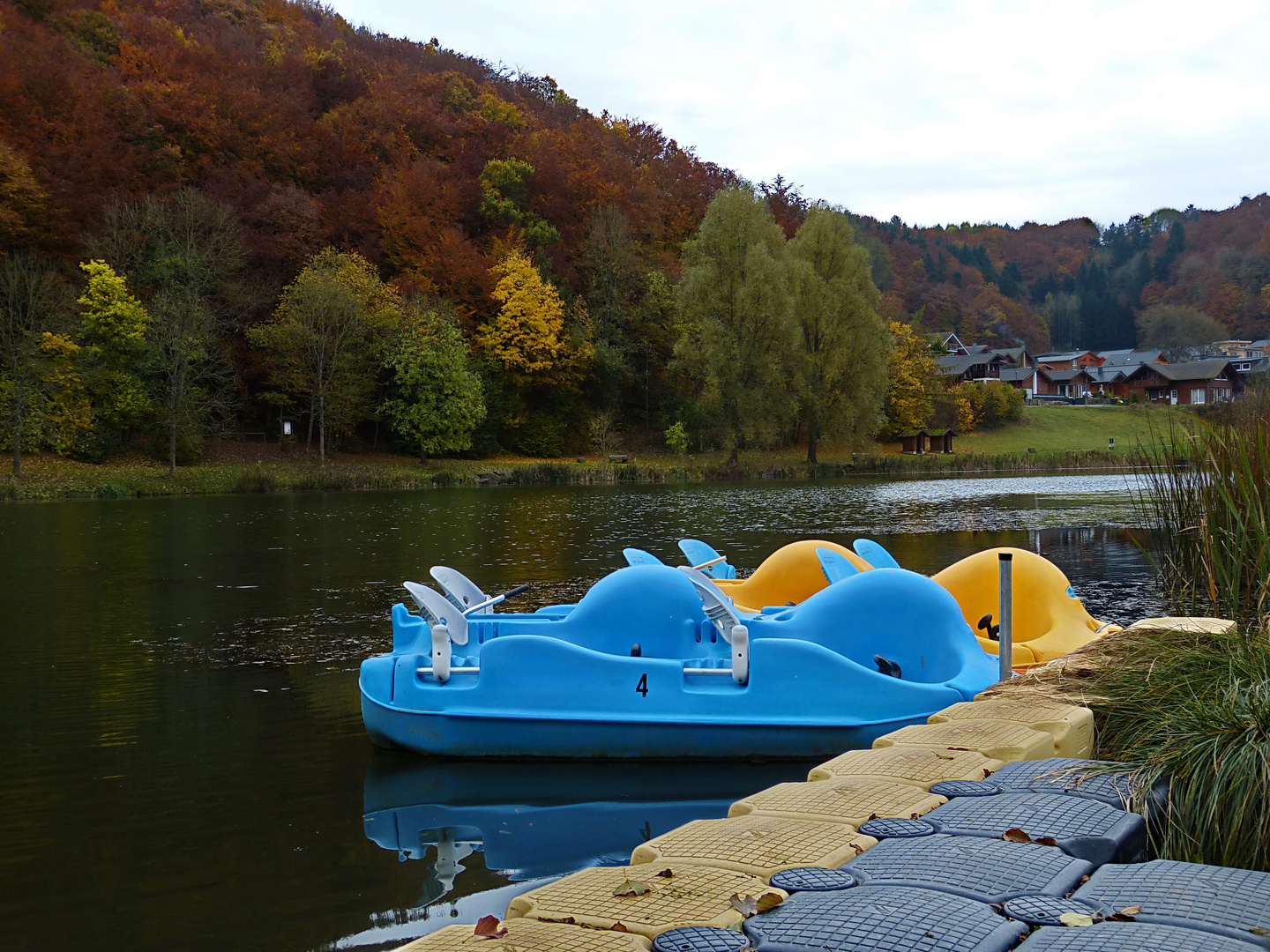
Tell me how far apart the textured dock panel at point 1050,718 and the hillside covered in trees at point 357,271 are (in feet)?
122

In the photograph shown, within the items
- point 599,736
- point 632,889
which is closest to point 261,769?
point 599,736

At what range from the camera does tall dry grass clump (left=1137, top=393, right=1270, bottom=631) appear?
273 inches

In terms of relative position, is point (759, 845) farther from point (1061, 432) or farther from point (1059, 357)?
point (1059, 357)

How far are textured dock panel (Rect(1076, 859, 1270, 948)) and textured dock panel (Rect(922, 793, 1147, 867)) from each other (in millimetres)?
180

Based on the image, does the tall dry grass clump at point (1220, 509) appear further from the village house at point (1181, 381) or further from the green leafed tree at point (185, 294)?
the village house at point (1181, 381)

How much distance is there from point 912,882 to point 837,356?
46.8 m

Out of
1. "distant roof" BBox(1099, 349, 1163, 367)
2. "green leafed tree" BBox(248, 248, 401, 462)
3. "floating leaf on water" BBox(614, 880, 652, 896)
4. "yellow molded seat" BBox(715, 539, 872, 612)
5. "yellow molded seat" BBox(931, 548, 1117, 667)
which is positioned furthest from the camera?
"distant roof" BBox(1099, 349, 1163, 367)

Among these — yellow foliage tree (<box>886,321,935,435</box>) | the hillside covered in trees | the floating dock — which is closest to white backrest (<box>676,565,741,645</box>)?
the floating dock

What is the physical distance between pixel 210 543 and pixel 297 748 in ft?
46.6

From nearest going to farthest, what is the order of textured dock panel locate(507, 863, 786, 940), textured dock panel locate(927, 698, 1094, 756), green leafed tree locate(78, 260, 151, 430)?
textured dock panel locate(507, 863, 786, 940)
textured dock panel locate(927, 698, 1094, 756)
green leafed tree locate(78, 260, 151, 430)

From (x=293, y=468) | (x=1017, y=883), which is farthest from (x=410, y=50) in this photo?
(x=1017, y=883)

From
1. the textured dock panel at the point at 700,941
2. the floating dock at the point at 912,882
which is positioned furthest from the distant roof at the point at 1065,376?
the textured dock panel at the point at 700,941

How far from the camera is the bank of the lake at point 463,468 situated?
3541 cm

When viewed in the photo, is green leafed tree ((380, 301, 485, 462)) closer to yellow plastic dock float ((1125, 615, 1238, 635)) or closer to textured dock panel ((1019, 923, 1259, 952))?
yellow plastic dock float ((1125, 615, 1238, 635))
